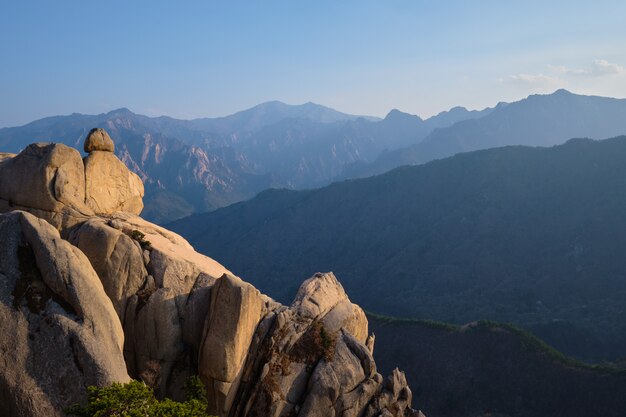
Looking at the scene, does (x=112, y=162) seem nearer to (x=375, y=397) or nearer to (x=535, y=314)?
(x=375, y=397)

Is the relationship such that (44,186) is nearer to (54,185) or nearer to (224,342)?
(54,185)

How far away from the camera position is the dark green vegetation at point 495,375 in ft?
245

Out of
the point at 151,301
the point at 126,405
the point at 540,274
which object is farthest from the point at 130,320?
the point at 540,274

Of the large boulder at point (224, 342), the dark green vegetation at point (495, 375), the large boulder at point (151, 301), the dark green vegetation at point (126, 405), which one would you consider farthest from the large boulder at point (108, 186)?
the dark green vegetation at point (495, 375)

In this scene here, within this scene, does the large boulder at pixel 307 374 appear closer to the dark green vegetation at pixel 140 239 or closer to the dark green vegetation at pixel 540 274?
the dark green vegetation at pixel 140 239

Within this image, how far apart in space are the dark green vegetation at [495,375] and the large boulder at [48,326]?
217 feet

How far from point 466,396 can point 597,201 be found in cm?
13073

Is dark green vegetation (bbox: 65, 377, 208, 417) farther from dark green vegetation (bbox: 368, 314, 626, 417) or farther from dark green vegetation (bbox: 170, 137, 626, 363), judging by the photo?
dark green vegetation (bbox: 170, 137, 626, 363)

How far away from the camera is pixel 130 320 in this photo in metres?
32.7

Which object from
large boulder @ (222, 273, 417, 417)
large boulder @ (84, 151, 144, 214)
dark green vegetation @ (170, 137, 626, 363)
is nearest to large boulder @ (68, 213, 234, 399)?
large boulder @ (222, 273, 417, 417)

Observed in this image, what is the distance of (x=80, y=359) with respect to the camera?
24906mm

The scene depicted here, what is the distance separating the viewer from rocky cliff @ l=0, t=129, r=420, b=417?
2503 cm

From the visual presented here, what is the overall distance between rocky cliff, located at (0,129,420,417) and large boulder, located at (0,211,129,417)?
0.05 metres

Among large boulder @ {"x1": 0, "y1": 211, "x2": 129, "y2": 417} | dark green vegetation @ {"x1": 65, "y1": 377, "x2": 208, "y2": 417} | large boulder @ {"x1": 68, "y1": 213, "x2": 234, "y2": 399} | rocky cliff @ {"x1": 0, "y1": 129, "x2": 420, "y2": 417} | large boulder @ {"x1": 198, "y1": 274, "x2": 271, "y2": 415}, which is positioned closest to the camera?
dark green vegetation @ {"x1": 65, "y1": 377, "x2": 208, "y2": 417}
